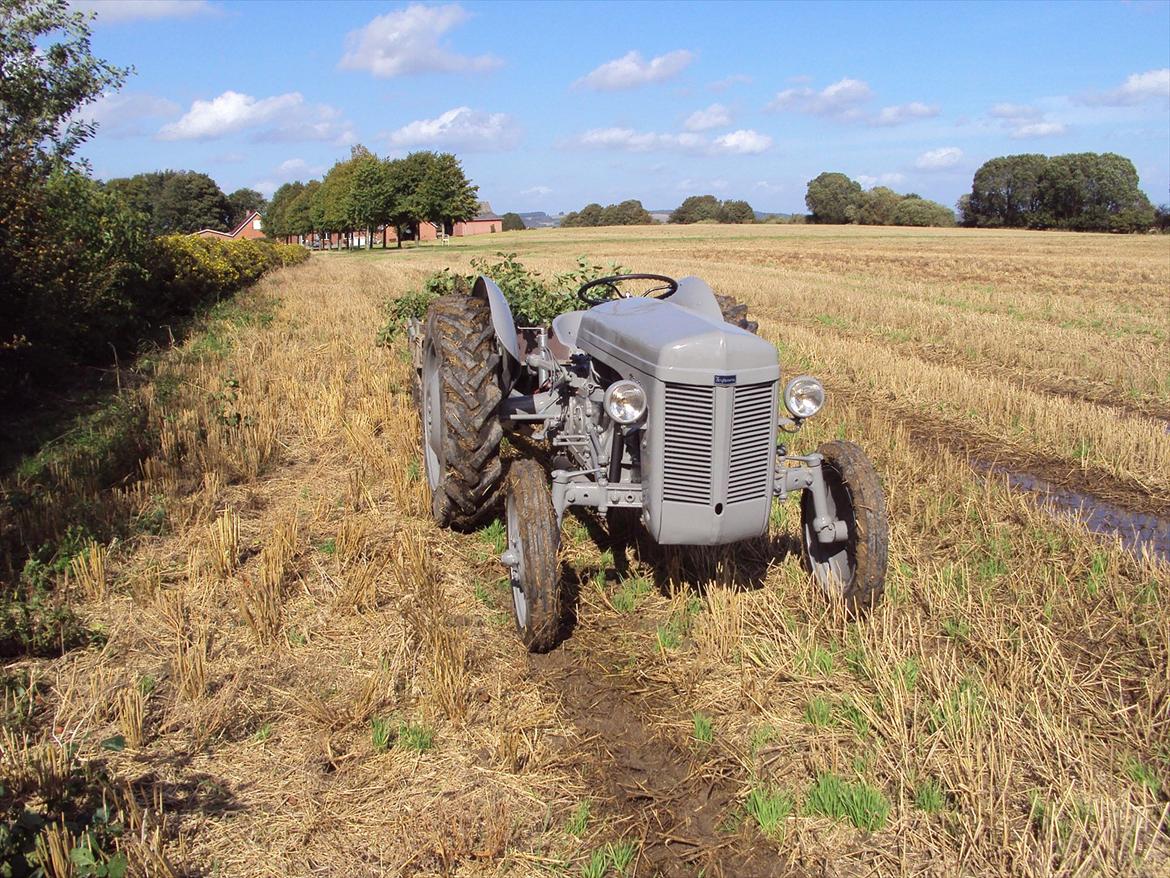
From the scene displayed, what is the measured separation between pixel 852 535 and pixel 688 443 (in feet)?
3.38

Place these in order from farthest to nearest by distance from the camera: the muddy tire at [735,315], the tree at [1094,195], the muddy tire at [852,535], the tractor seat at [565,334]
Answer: the tree at [1094,195], the tractor seat at [565,334], the muddy tire at [735,315], the muddy tire at [852,535]

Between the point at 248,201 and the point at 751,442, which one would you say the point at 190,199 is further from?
the point at 751,442

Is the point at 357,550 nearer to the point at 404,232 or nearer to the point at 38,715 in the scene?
the point at 38,715

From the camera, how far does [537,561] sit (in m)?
3.84

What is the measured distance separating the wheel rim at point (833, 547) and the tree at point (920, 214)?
209 feet

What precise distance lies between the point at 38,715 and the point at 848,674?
3251 millimetres

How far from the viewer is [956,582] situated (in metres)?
4.65

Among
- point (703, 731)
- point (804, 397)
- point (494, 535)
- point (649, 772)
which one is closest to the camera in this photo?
point (649, 772)

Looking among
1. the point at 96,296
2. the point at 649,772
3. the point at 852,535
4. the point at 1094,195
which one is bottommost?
the point at 649,772

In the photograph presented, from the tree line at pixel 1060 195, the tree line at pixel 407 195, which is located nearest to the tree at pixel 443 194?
the tree line at pixel 407 195

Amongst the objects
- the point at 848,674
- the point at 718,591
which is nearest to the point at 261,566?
the point at 718,591

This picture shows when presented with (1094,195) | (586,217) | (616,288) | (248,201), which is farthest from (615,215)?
(616,288)

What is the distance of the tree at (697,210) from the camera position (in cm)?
8106

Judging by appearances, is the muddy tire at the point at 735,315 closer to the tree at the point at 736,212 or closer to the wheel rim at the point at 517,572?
the wheel rim at the point at 517,572
